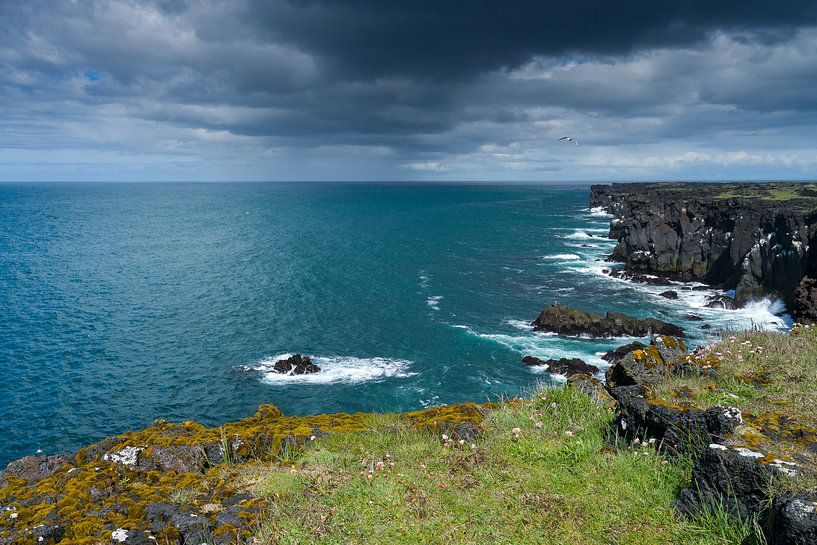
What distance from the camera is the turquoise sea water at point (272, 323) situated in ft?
112

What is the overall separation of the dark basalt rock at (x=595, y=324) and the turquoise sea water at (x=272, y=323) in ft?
5.52

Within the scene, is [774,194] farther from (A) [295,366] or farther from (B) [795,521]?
(B) [795,521]

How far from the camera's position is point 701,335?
4331cm

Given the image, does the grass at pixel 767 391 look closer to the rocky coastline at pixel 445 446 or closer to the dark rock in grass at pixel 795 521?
the rocky coastline at pixel 445 446

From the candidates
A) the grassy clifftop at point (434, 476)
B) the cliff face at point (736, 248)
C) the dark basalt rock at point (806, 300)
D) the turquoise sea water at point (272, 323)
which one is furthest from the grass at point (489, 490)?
the cliff face at point (736, 248)

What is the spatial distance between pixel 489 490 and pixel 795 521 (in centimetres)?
412

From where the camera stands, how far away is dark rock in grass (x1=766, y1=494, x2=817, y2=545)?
4883mm

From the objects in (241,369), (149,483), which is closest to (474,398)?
(241,369)

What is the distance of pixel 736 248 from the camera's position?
61.1m

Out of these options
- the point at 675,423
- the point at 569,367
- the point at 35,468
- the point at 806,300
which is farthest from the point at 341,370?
the point at 806,300

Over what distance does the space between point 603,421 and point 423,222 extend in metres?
139

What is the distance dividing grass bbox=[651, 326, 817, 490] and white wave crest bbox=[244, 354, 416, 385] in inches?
1116

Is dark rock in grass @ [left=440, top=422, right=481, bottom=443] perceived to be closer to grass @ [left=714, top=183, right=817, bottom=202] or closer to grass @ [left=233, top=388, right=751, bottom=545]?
grass @ [left=233, top=388, right=751, bottom=545]

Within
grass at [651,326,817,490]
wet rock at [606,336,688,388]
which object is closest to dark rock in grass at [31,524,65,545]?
grass at [651,326,817,490]
